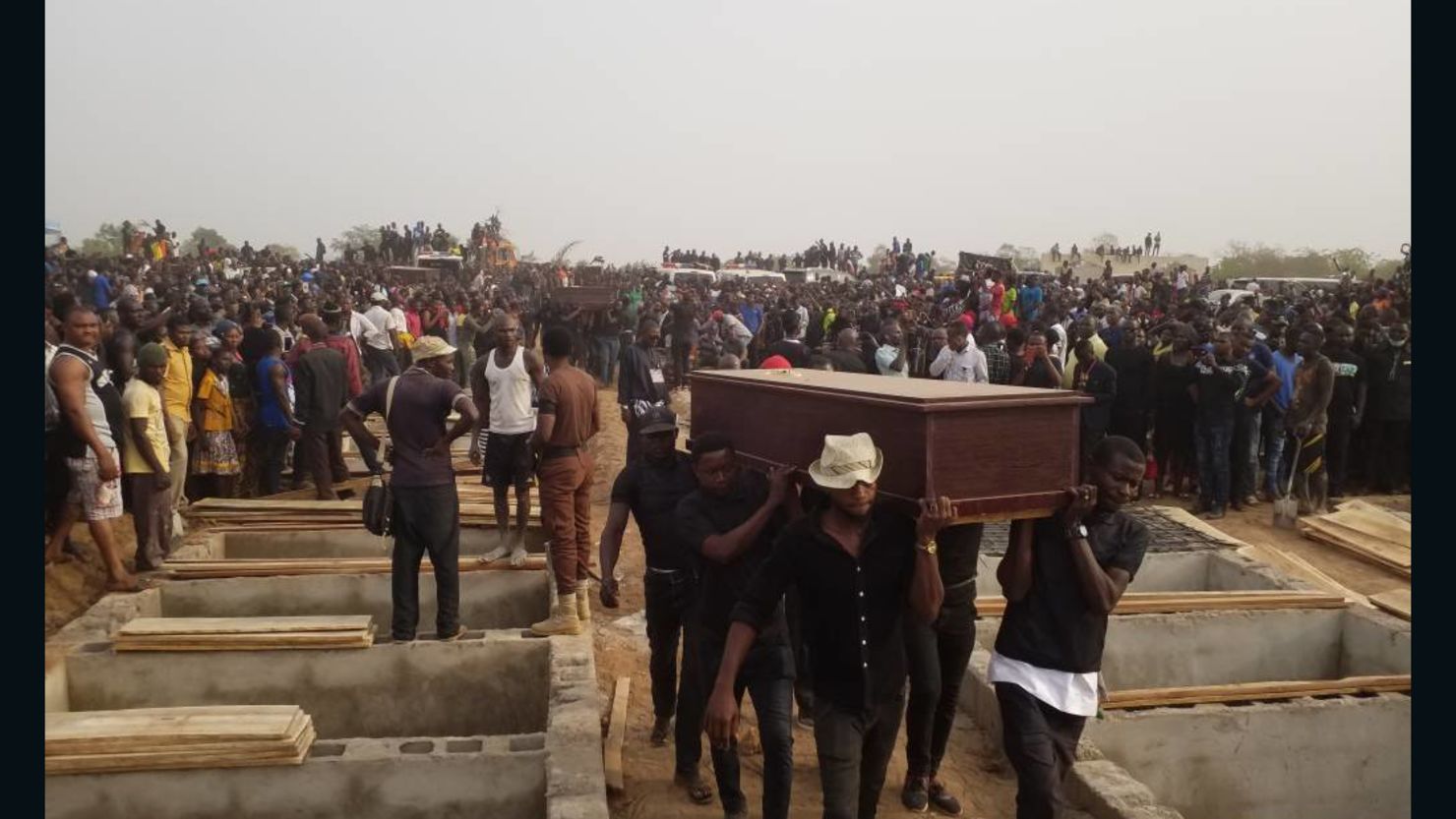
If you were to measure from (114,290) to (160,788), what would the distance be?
17.1 m

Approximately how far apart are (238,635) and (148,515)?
2089mm

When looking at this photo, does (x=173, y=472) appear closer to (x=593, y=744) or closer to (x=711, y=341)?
(x=593, y=744)

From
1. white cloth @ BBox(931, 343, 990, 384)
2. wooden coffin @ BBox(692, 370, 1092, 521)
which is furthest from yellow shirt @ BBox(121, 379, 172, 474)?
white cloth @ BBox(931, 343, 990, 384)

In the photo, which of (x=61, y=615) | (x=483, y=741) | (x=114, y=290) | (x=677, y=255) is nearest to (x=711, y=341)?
(x=114, y=290)

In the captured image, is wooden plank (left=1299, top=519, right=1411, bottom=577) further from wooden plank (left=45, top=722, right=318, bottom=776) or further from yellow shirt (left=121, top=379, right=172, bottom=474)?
yellow shirt (left=121, top=379, right=172, bottom=474)

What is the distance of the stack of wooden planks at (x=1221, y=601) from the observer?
262 inches

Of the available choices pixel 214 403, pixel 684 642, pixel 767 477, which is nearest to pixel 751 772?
pixel 684 642

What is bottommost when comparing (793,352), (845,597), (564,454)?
(845,597)

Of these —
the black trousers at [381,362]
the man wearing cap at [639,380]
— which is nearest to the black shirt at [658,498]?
the man wearing cap at [639,380]

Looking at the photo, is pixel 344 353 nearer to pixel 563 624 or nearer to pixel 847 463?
pixel 563 624

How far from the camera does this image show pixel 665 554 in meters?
4.79

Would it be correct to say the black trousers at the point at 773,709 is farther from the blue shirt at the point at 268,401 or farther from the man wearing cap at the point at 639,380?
the blue shirt at the point at 268,401

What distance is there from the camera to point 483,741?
16.2 ft

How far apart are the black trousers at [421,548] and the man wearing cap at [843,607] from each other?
8.87 feet
